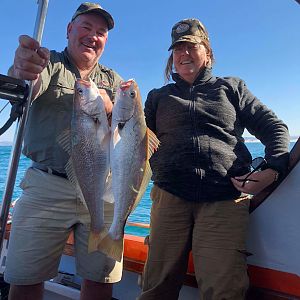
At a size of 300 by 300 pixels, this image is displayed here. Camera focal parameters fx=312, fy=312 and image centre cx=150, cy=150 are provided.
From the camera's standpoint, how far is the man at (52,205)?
2729 mm

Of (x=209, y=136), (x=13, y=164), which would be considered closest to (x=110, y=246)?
(x=13, y=164)

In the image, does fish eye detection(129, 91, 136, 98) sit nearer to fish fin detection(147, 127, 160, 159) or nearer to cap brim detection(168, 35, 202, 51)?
fish fin detection(147, 127, 160, 159)

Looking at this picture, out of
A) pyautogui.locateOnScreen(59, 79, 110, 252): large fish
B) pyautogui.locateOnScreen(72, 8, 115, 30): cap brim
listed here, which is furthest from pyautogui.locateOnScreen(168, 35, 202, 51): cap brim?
pyautogui.locateOnScreen(59, 79, 110, 252): large fish

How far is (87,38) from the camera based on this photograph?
2936 mm

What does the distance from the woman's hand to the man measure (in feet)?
3.93

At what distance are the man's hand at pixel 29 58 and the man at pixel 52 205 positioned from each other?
61cm

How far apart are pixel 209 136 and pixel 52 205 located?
4.95 feet

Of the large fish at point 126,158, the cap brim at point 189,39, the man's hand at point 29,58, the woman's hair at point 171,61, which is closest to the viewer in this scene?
the man's hand at point 29,58

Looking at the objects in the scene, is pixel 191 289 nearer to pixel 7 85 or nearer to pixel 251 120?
pixel 251 120

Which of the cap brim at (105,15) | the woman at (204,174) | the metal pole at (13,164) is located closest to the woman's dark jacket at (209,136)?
the woman at (204,174)

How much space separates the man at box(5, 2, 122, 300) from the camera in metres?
2.73

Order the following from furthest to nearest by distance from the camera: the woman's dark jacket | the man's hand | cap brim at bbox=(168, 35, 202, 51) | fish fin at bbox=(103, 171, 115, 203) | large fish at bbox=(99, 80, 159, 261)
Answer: cap brim at bbox=(168, 35, 202, 51) < the woman's dark jacket < fish fin at bbox=(103, 171, 115, 203) < large fish at bbox=(99, 80, 159, 261) < the man's hand

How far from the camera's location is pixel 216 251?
7.61 ft

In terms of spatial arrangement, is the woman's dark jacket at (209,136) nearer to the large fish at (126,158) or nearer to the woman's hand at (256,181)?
the woman's hand at (256,181)
